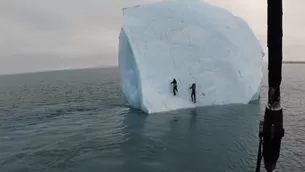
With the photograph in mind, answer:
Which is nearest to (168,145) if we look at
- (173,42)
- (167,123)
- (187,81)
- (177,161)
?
(177,161)

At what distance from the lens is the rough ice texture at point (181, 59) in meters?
21.8

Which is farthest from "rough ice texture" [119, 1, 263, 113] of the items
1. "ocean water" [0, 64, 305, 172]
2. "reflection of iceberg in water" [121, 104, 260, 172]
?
"reflection of iceberg in water" [121, 104, 260, 172]

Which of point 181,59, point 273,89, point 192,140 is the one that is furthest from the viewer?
point 181,59

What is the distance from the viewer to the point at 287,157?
40.9ft

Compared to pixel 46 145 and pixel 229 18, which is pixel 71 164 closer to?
pixel 46 145

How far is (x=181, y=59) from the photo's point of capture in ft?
74.9

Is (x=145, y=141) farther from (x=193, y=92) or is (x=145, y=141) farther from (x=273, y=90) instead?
(x=273, y=90)

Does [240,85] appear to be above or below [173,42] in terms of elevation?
below

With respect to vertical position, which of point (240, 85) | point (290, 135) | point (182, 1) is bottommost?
point (290, 135)

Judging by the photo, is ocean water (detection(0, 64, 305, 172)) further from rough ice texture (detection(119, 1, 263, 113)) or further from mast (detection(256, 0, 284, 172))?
mast (detection(256, 0, 284, 172))

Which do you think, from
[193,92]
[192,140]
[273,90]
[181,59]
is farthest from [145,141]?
[273,90]

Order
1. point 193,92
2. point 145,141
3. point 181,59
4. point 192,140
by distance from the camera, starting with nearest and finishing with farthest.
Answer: point 192,140 → point 145,141 → point 193,92 → point 181,59

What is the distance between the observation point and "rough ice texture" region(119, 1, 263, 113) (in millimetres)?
21828

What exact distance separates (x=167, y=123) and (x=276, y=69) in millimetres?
15424
